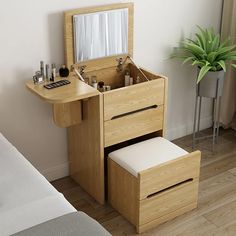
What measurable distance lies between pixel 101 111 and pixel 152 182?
49 cm

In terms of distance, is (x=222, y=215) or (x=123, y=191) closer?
(x=123, y=191)

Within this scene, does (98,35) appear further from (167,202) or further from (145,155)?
(167,202)

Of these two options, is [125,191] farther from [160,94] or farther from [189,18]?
[189,18]

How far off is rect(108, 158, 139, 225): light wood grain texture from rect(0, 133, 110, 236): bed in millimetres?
632

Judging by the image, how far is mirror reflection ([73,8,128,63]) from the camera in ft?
9.23

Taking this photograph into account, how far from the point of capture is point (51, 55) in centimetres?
285

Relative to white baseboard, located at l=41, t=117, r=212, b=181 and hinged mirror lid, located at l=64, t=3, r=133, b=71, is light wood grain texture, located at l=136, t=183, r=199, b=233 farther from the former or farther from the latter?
hinged mirror lid, located at l=64, t=3, r=133, b=71

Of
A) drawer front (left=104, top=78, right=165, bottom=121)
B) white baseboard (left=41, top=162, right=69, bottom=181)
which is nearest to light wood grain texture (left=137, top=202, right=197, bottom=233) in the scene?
drawer front (left=104, top=78, right=165, bottom=121)

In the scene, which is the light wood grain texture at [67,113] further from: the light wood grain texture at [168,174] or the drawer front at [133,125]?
the light wood grain texture at [168,174]

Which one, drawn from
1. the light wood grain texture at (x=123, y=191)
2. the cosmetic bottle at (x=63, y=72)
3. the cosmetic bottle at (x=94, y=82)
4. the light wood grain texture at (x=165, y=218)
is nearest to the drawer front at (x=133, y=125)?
the light wood grain texture at (x=123, y=191)

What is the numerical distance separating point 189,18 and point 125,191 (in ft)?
4.54

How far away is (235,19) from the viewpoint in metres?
3.44

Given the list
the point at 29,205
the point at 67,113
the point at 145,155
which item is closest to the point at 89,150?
the point at 67,113

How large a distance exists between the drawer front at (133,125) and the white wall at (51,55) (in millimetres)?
456
